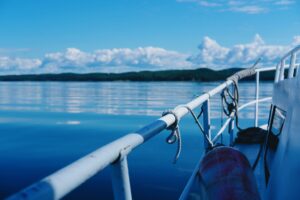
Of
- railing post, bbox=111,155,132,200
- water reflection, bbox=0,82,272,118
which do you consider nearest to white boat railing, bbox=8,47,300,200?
railing post, bbox=111,155,132,200

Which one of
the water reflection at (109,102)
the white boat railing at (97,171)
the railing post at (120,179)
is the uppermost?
the white boat railing at (97,171)

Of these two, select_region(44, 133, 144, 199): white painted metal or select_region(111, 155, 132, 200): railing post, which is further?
select_region(111, 155, 132, 200): railing post

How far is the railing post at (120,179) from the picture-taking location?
4.87 ft

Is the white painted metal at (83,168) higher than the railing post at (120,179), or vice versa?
the white painted metal at (83,168)

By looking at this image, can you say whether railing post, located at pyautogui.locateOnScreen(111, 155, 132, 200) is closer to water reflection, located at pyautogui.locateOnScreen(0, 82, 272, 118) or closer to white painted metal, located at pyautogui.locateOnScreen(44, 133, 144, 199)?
white painted metal, located at pyautogui.locateOnScreen(44, 133, 144, 199)

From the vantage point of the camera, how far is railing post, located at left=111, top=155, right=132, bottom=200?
1.49 metres

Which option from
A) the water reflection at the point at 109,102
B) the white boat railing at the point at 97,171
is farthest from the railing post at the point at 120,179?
the water reflection at the point at 109,102

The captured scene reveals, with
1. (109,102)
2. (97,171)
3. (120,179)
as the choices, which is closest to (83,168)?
(97,171)

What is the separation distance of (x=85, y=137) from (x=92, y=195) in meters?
6.97

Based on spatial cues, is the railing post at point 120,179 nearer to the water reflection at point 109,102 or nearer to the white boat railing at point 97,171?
the white boat railing at point 97,171

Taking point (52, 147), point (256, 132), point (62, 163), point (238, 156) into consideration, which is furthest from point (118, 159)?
point (52, 147)

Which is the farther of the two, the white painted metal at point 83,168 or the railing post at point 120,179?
the railing post at point 120,179

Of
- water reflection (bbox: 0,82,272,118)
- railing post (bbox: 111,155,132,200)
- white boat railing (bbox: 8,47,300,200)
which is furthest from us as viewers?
water reflection (bbox: 0,82,272,118)

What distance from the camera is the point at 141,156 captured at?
11133mm
